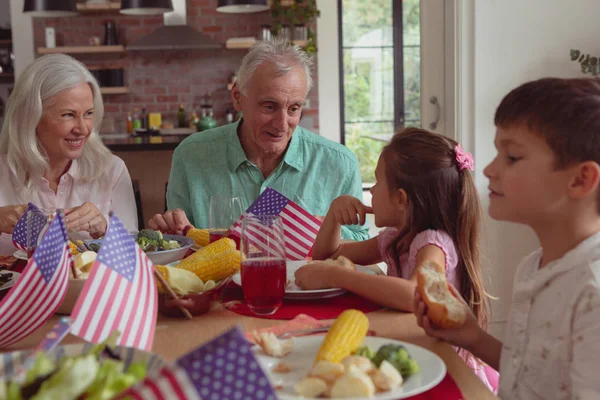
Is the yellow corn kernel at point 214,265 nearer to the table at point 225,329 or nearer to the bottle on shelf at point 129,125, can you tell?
the table at point 225,329

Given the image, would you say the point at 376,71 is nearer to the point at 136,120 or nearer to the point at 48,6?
the point at 136,120

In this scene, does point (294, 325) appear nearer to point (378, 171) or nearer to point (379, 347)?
point (379, 347)

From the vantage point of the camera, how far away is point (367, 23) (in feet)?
25.4

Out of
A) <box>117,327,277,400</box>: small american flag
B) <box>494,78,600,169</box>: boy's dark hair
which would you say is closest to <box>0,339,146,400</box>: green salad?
<box>117,327,277,400</box>: small american flag

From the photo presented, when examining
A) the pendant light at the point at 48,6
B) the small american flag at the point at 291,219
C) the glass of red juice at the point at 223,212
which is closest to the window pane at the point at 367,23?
the pendant light at the point at 48,6

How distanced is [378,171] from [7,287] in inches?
34.6

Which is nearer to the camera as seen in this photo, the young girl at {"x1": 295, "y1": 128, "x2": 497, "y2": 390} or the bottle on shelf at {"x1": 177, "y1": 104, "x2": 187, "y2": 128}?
the young girl at {"x1": 295, "y1": 128, "x2": 497, "y2": 390}

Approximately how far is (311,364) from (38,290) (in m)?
0.43

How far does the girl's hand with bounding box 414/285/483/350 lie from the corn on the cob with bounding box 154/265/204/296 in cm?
42

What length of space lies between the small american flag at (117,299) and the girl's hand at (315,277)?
49 cm

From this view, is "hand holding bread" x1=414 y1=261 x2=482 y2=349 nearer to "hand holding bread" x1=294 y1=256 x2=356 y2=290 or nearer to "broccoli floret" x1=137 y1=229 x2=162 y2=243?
"hand holding bread" x1=294 y1=256 x2=356 y2=290

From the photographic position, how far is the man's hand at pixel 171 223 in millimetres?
2062

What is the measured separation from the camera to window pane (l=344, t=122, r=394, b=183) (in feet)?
25.7

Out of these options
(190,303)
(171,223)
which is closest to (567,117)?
(190,303)
